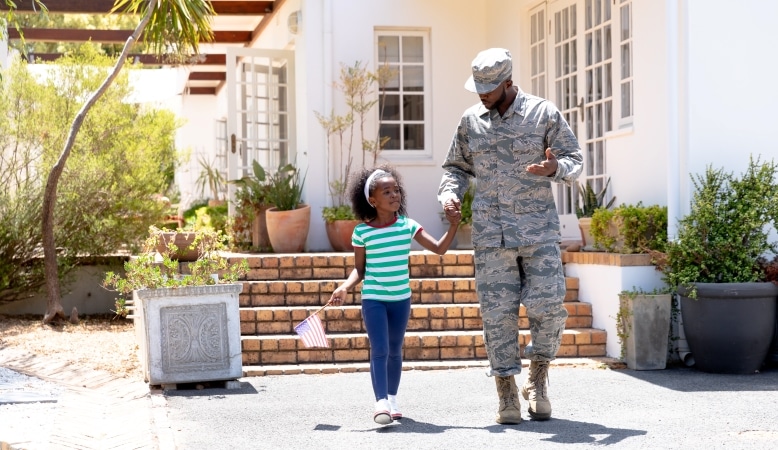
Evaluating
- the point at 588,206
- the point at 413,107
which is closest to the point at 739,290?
the point at 588,206

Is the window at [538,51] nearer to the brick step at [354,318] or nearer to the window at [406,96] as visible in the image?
the window at [406,96]

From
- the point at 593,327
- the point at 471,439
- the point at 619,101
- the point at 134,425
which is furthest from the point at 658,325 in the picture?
the point at 134,425

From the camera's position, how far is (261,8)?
13.1m

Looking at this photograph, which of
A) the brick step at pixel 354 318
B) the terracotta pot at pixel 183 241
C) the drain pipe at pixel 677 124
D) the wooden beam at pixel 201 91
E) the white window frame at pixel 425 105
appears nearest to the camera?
the drain pipe at pixel 677 124

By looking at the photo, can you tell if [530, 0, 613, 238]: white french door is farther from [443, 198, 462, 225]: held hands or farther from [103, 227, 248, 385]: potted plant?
[443, 198, 462, 225]: held hands

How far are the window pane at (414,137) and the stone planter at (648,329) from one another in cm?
432

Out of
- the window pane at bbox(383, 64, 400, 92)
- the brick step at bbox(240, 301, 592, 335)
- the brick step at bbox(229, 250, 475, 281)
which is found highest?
the window pane at bbox(383, 64, 400, 92)

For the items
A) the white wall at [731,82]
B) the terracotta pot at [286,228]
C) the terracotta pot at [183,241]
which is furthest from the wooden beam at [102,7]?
the white wall at [731,82]

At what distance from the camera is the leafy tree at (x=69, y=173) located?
34.8ft

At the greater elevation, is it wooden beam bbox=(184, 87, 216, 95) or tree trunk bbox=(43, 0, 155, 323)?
wooden beam bbox=(184, 87, 216, 95)

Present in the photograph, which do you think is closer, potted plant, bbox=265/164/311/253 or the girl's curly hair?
the girl's curly hair

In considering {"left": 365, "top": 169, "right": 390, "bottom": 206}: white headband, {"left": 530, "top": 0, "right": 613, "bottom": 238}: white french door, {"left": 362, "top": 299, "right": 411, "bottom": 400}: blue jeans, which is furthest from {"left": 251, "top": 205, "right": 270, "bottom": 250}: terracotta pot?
{"left": 362, "top": 299, "right": 411, "bottom": 400}: blue jeans

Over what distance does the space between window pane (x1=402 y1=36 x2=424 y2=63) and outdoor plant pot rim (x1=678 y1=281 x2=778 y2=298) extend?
5082 millimetres

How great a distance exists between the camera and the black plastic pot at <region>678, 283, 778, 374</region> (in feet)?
24.2
